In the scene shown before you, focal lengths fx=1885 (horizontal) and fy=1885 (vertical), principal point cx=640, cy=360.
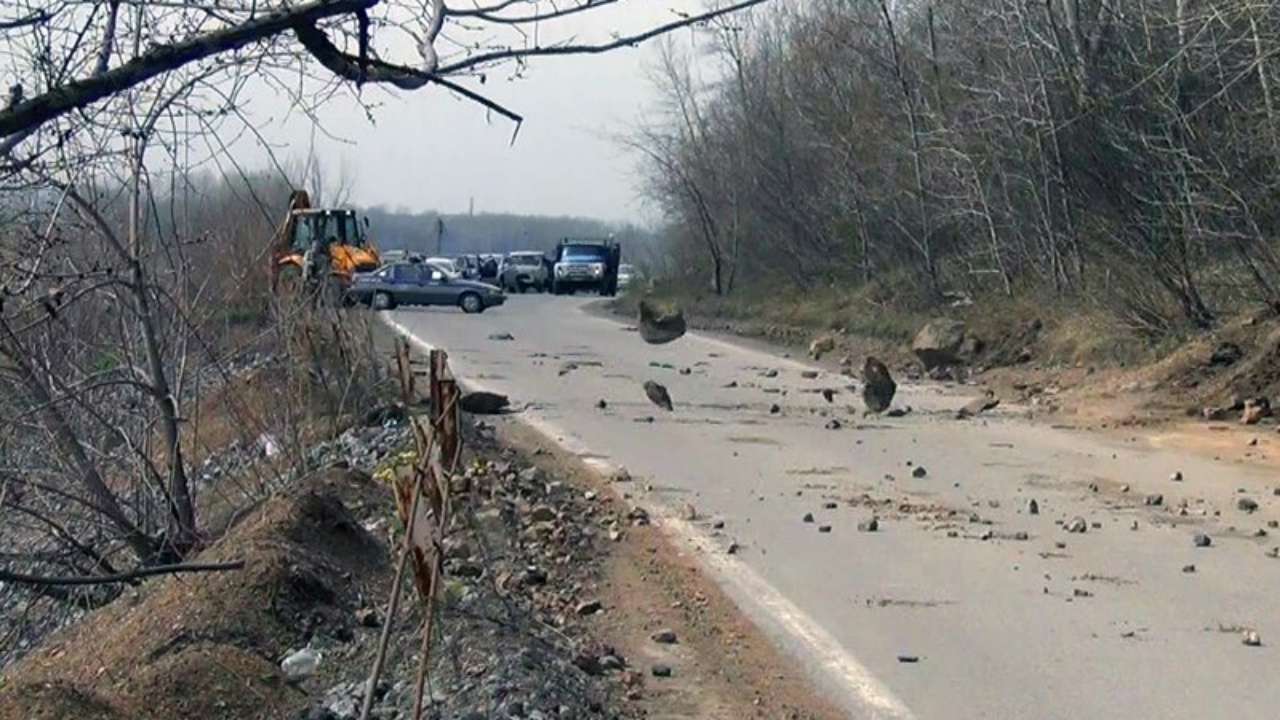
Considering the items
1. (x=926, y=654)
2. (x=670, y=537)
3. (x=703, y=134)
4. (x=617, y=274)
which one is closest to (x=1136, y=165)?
(x=670, y=537)

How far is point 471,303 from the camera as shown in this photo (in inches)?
1881

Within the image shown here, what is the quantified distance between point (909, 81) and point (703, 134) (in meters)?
22.2

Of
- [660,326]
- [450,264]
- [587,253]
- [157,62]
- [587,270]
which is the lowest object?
[587,270]

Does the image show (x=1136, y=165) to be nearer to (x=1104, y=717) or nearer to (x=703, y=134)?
(x=1104, y=717)

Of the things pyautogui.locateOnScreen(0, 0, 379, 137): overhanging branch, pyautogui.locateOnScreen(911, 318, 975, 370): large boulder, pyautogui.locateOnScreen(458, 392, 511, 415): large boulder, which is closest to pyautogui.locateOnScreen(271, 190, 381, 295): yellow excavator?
pyautogui.locateOnScreen(458, 392, 511, 415): large boulder

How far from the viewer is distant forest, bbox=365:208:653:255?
37.6 m

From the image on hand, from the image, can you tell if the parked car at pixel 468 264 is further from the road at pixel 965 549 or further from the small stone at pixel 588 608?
the small stone at pixel 588 608

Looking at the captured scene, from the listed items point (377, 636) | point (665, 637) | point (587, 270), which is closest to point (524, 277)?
point (587, 270)

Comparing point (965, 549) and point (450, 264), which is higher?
point (965, 549)

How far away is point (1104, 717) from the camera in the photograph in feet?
23.8

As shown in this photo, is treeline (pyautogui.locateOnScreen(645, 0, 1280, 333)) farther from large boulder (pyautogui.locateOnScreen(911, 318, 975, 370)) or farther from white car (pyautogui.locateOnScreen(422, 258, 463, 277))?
white car (pyautogui.locateOnScreen(422, 258, 463, 277))

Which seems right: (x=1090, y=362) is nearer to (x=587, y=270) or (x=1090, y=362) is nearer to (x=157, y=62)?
(x=157, y=62)

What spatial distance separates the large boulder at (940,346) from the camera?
25766 millimetres

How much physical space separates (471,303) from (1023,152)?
75.1 feet
